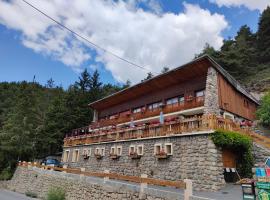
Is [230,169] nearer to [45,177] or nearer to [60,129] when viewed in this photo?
[45,177]

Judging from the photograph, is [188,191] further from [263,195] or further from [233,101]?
[233,101]

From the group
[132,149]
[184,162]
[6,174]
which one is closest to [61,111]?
[6,174]

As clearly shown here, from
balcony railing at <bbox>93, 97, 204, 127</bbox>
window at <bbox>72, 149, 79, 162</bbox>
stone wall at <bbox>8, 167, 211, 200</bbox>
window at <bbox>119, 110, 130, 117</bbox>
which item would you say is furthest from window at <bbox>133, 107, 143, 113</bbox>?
stone wall at <bbox>8, 167, 211, 200</bbox>

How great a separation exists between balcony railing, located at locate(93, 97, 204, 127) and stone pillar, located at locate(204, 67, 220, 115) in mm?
698

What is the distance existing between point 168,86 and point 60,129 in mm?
20140

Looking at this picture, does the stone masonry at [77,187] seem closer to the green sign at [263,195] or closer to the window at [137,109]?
the green sign at [263,195]

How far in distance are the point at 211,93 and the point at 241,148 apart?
5.23 meters

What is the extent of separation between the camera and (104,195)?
35.9ft

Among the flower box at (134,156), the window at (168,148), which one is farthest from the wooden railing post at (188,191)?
the flower box at (134,156)

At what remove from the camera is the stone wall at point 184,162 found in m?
12.3

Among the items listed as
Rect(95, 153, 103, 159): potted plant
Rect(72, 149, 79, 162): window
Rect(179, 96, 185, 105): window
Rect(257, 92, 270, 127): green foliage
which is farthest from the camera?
Rect(72, 149, 79, 162): window

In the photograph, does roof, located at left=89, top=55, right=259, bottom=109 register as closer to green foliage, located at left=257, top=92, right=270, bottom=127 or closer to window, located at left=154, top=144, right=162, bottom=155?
green foliage, located at left=257, top=92, right=270, bottom=127

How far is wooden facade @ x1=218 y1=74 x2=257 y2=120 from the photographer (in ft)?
64.7

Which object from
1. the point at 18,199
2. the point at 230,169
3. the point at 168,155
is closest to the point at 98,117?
the point at 18,199
